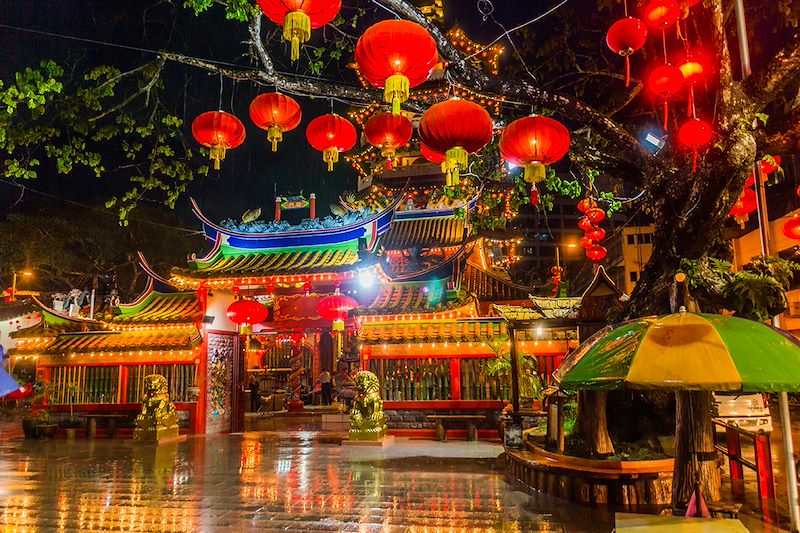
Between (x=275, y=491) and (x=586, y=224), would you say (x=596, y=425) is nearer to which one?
(x=275, y=491)

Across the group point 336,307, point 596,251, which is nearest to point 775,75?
point 596,251

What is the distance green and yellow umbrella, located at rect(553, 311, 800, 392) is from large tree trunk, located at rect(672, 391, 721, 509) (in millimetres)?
808

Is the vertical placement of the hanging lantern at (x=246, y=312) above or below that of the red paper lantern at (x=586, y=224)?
below

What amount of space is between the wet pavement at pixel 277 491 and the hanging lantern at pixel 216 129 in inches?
171

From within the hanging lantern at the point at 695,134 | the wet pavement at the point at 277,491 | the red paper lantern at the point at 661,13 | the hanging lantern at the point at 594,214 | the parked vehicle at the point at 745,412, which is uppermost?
the red paper lantern at the point at 661,13

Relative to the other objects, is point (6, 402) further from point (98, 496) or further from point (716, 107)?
point (716, 107)

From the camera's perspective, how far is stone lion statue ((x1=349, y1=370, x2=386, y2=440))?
11.4 m

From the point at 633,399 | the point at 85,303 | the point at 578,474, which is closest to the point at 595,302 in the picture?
the point at 633,399

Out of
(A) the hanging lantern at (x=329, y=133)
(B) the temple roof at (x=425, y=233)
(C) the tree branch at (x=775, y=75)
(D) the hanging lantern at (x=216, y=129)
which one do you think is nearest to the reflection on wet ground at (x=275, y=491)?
(D) the hanging lantern at (x=216, y=129)

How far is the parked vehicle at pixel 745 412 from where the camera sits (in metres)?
6.34

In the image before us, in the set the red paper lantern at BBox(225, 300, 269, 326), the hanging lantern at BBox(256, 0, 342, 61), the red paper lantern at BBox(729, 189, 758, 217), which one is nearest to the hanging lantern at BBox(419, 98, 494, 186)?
the hanging lantern at BBox(256, 0, 342, 61)

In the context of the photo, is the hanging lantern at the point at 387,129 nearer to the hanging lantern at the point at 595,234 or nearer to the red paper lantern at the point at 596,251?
the hanging lantern at the point at 595,234

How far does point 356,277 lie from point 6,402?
19.6 meters

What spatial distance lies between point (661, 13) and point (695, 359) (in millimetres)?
4108
